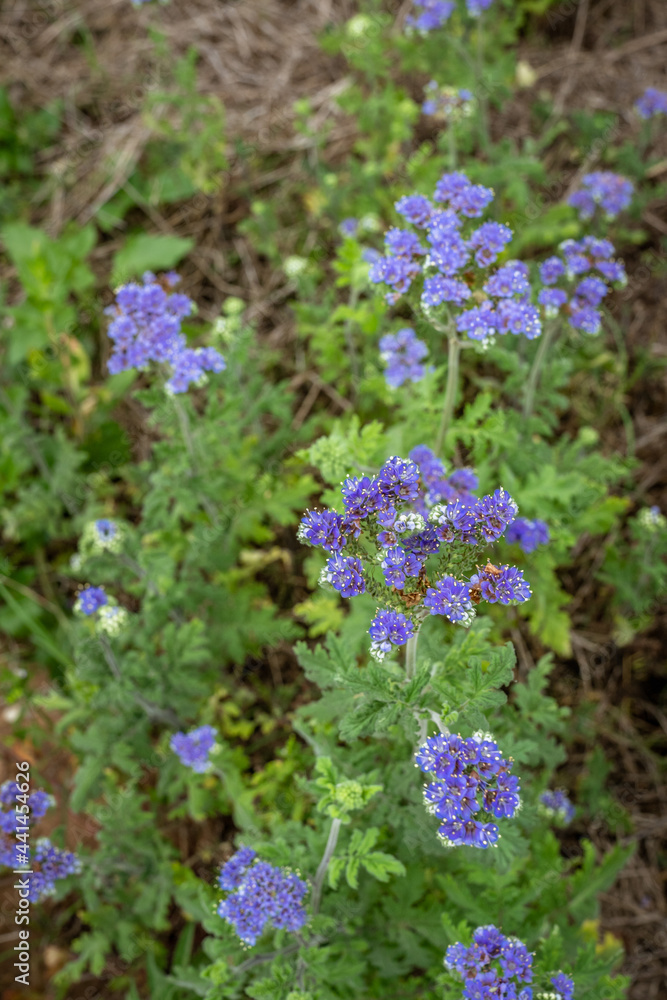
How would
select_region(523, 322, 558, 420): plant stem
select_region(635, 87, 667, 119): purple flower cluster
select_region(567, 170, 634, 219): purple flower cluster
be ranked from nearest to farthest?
select_region(523, 322, 558, 420): plant stem
select_region(567, 170, 634, 219): purple flower cluster
select_region(635, 87, 667, 119): purple flower cluster

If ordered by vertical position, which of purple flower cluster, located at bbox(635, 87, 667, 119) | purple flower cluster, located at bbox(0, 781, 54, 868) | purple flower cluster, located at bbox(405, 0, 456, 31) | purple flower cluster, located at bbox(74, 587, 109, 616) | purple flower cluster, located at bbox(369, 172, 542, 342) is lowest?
purple flower cluster, located at bbox(0, 781, 54, 868)

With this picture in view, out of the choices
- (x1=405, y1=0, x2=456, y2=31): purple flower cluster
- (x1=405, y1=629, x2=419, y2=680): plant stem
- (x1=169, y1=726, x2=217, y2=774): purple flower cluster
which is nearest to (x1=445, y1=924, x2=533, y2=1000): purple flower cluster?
(x1=405, y1=629, x2=419, y2=680): plant stem

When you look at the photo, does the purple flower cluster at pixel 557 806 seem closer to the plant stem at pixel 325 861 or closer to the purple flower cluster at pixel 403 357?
the plant stem at pixel 325 861

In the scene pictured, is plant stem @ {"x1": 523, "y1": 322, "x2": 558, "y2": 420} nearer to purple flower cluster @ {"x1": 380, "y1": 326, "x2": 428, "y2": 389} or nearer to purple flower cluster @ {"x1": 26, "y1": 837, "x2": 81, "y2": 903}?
purple flower cluster @ {"x1": 380, "y1": 326, "x2": 428, "y2": 389}

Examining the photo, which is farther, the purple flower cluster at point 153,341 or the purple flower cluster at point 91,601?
the purple flower cluster at point 91,601

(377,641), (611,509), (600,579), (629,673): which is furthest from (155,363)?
(629,673)

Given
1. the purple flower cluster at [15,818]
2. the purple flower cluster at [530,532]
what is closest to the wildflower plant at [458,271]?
the purple flower cluster at [530,532]

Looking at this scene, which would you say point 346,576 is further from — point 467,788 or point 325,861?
point 325,861
